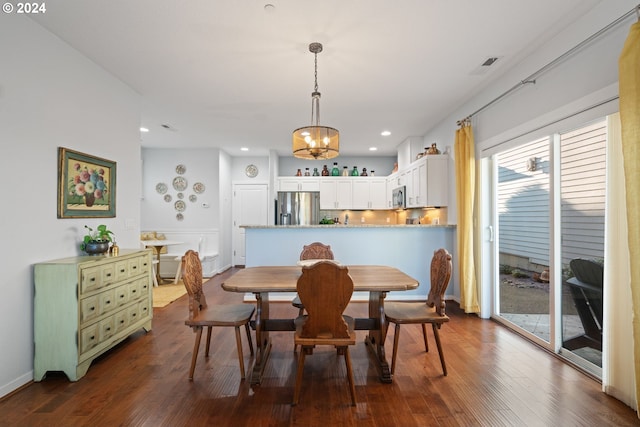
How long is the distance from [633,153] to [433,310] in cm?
168

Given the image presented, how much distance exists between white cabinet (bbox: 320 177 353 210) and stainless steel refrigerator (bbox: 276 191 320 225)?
9.6 inches

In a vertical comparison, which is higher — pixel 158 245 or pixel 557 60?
pixel 557 60

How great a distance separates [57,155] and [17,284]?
1.07 metres

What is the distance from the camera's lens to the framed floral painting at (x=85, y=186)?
2654 mm

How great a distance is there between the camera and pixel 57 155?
103 inches

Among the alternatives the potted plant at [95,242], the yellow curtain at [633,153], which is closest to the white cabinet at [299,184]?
the potted plant at [95,242]

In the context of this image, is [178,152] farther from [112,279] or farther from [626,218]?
[626,218]

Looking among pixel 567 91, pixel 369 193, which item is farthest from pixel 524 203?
pixel 369 193

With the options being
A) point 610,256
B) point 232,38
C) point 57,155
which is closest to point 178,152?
point 57,155

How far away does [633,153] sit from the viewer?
71.8 inches

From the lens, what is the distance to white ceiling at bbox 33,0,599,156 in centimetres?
226

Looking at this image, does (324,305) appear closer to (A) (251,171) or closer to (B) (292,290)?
(B) (292,290)

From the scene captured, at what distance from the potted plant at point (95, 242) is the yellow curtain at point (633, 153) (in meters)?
3.98

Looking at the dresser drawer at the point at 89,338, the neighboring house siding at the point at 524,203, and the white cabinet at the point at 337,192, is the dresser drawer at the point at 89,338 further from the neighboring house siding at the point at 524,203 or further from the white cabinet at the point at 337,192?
the white cabinet at the point at 337,192
